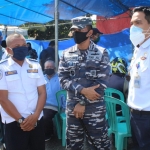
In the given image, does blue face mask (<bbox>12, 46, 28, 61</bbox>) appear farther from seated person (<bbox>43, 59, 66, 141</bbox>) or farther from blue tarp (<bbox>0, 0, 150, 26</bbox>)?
blue tarp (<bbox>0, 0, 150, 26</bbox>)

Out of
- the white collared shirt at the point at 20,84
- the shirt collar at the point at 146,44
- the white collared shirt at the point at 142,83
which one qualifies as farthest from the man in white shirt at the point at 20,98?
the shirt collar at the point at 146,44

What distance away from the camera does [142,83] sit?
7.41 feet

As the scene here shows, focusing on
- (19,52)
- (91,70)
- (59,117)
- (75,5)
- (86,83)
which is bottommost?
(59,117)

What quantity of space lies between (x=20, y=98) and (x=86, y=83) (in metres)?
0.68

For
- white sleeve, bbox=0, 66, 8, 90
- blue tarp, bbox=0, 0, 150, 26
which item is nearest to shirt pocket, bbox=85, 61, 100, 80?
white sleeve, bbox=0, 66, 8, 90

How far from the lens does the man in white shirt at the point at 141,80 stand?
7.41ft

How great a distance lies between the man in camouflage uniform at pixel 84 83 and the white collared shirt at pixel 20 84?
0.31 m

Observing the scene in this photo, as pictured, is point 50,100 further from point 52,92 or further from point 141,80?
point 141,80

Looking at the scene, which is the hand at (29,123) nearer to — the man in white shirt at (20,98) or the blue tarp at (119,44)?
the man in white shirt at (20,98)

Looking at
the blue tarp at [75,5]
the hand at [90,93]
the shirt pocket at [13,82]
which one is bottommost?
the hand at [90,93]

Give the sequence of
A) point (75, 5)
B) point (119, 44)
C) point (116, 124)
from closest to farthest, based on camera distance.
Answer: point (116, 124), point (119, 44), point (75, 5)

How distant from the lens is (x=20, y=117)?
2.51m

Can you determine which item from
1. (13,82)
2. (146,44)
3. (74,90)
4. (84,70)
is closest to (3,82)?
(13,82)

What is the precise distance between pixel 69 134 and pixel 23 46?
104cm
